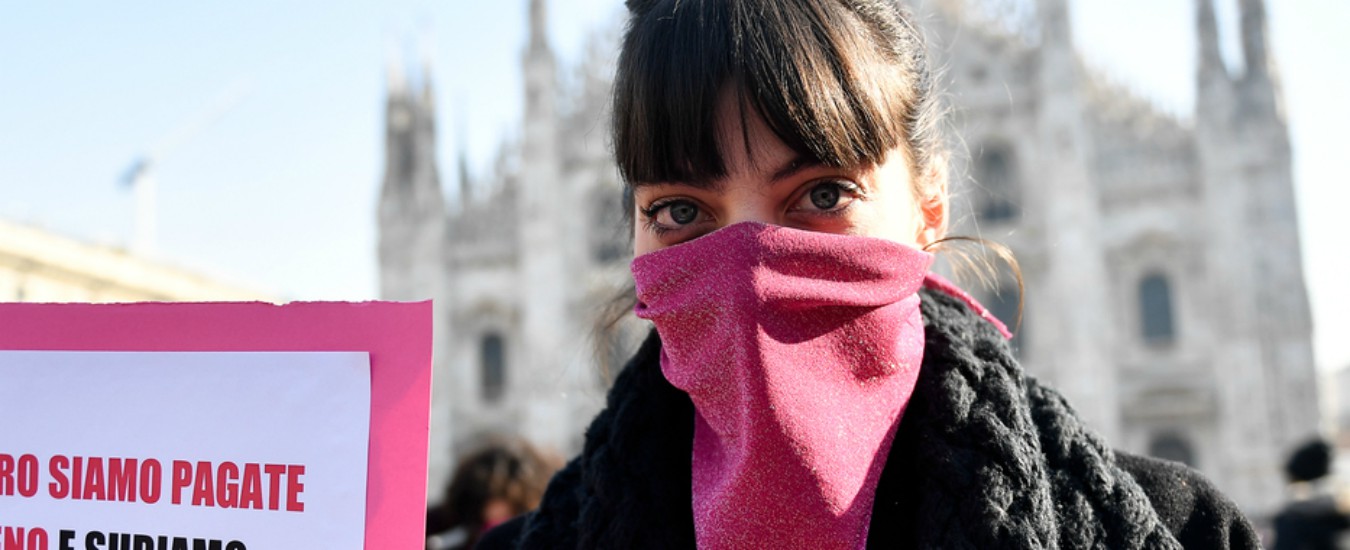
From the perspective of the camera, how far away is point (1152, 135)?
62.8ft

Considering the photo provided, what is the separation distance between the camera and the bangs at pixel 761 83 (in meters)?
1.22

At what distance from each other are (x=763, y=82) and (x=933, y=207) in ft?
1.24

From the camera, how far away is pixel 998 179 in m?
19.9

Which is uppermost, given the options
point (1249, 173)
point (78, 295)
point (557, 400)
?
point (1249, 173)

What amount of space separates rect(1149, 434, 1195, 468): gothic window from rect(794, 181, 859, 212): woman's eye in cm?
1869

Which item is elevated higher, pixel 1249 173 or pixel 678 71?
pixel 1249 173

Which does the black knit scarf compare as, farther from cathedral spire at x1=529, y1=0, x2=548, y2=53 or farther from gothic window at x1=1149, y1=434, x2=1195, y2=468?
cathedral spire at x1=529, y1=0, x2=548, y2=53

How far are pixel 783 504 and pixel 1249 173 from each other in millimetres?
18973

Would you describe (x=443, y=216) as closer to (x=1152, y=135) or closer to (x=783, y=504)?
(x=1152, y=135)

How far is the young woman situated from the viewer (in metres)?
1.16

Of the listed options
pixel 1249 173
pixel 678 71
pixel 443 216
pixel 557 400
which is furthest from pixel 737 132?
pixel 443 216

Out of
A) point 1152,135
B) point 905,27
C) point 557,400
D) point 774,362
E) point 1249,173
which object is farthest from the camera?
point 557,400

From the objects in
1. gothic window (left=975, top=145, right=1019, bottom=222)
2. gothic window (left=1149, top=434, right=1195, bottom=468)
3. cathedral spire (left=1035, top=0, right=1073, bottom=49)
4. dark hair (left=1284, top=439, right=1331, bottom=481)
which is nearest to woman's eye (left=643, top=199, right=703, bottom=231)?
dark hair (left=1284, top=439, right=1331, bottom=481)

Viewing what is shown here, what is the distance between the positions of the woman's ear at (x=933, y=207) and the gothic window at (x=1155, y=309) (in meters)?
18.8
